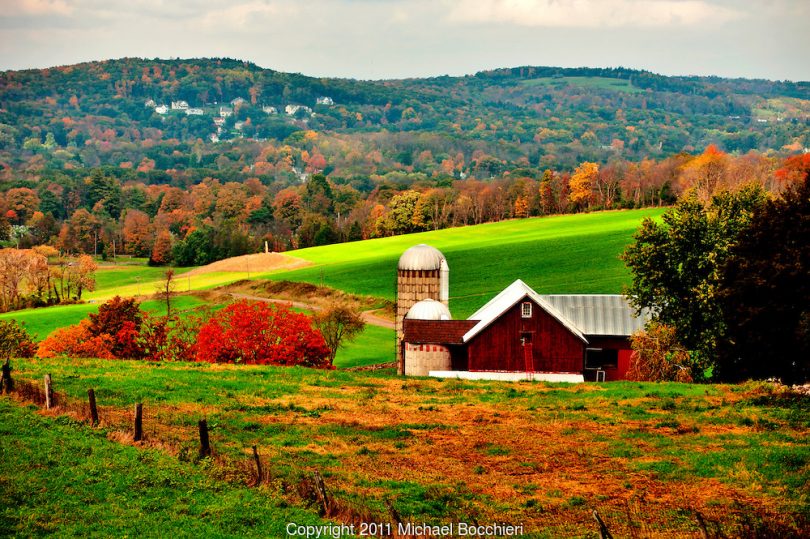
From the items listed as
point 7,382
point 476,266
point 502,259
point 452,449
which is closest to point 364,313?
point 476,266

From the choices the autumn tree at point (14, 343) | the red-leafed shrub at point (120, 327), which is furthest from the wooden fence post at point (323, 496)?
the autumn tree at point (14, 343)

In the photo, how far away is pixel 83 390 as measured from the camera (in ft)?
106

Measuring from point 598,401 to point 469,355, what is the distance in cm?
1375

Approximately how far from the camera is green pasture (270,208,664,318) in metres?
87.2

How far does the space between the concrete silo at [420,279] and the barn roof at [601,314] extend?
696cm

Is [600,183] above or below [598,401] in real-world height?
above

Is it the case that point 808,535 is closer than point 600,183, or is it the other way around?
point 808,535

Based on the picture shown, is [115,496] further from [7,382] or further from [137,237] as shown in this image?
[137,237]

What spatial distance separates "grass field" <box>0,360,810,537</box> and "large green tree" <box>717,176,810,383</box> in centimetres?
151

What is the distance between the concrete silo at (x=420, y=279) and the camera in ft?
181

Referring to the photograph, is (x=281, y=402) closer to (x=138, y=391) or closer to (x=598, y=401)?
(x=138, y=391)

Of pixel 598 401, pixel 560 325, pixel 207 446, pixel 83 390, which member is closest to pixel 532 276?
pixel 560 325

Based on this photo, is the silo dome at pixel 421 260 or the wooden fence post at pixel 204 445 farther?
the silo dome at pixel 421 260

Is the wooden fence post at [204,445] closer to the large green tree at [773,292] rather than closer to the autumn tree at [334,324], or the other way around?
the large green tree at [773,292]
